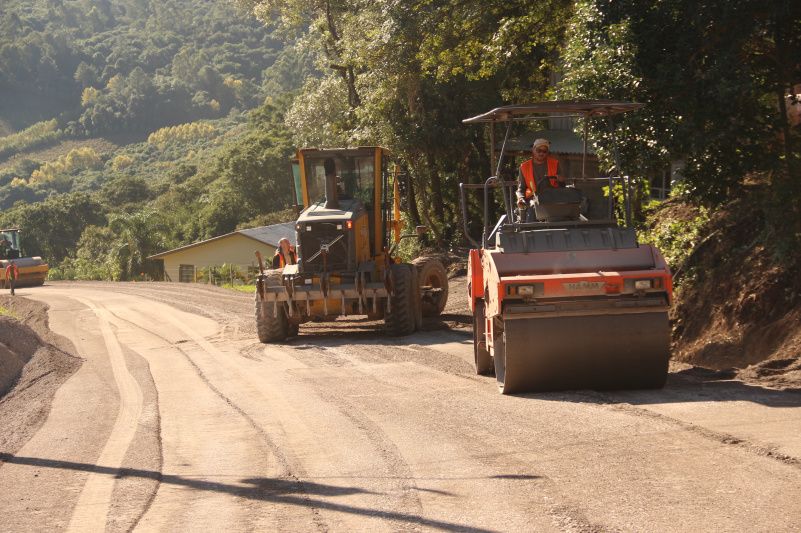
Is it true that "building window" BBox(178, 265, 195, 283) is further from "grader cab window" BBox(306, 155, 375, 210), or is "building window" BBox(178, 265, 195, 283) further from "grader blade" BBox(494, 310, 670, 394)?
"grader blade" BBox(494, 310, 670, 394)

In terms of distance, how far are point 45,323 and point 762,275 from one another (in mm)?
17994

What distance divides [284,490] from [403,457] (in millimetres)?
1165

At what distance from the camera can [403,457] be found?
8.58 meters

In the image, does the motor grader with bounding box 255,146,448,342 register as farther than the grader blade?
Yes

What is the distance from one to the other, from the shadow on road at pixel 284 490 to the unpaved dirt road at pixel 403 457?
0.8 inches

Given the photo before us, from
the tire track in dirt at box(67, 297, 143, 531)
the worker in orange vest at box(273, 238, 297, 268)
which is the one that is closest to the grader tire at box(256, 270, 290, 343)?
the worker in orange vest at box(273, 238, 297, 268)

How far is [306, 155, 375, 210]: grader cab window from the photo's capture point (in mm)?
19750

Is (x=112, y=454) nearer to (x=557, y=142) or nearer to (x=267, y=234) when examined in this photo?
(x=557, y=142)

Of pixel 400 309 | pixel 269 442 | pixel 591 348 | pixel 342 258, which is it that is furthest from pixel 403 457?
pixel 342 258

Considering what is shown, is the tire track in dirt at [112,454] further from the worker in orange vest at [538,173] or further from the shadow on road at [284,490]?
the worker in orange vest at [538,173]

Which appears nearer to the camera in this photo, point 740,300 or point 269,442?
point 269,442

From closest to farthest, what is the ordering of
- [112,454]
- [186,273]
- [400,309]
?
1. [112,454]
2. [400,309]
3. [186,273]

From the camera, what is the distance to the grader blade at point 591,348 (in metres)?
10.5

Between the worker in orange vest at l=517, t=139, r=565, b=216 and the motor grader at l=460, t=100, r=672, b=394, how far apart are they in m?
0.23
